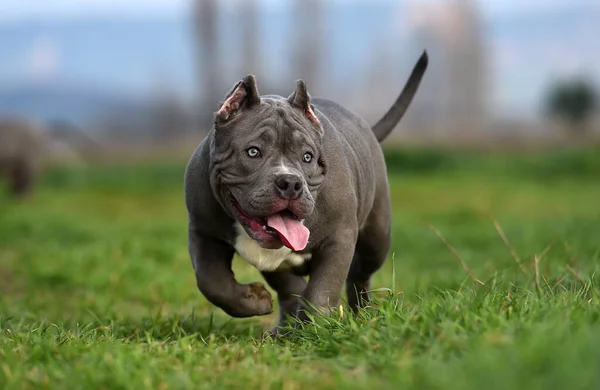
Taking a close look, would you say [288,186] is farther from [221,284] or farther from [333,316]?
[221,284]

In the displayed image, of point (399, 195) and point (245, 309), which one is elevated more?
point (245, 309)

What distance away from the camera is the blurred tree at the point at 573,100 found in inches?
984

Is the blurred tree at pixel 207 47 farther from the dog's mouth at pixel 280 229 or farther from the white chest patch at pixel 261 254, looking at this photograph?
the dog's mouth at pixel 280 229

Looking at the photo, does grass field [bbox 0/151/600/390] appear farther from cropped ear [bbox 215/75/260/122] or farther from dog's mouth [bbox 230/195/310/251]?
cropped ear [bbox 215/75/260/122]

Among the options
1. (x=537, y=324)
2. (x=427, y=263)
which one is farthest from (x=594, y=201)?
(x=537, y=324)

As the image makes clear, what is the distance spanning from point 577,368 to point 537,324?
55 centimetres

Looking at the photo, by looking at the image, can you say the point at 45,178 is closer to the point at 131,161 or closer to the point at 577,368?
the point at 131,161

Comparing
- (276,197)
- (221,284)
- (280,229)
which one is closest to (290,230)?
(280,229)

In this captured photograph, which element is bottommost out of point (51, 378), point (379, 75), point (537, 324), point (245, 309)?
point (379, 75)

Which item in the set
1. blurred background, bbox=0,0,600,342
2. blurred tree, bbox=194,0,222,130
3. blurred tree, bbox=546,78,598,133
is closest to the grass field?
blurred background, bbox=0,0,600,342

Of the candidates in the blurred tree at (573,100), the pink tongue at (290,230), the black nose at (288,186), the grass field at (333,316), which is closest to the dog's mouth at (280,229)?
the pink tongue at (290,230)

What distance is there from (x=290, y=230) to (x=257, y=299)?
58 cm

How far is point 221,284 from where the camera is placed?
4.09m

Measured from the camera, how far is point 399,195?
49.1ft
